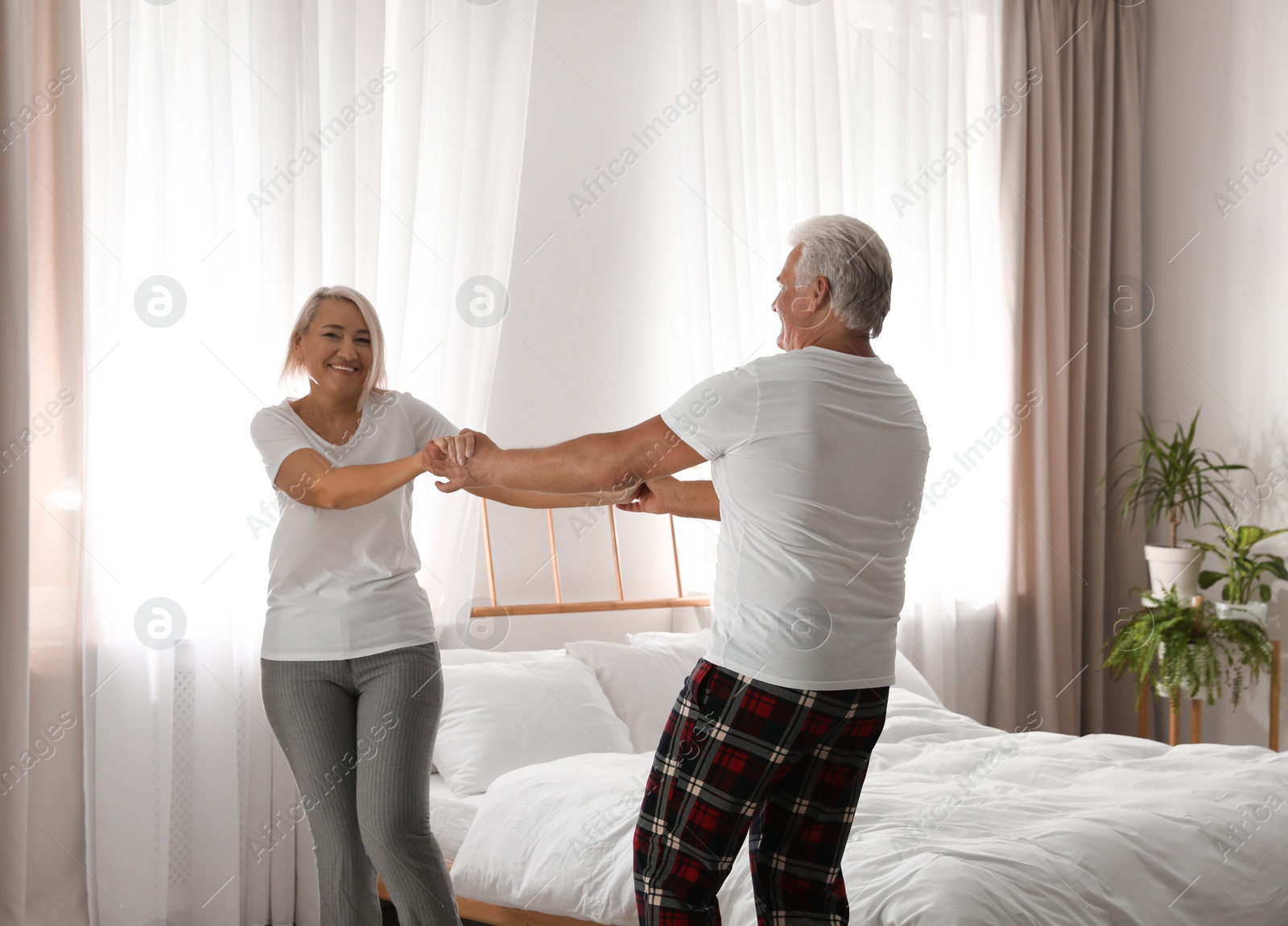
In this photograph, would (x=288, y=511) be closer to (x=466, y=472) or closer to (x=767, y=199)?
(x=466, y=472)

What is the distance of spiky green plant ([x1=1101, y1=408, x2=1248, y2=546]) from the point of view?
4453mm

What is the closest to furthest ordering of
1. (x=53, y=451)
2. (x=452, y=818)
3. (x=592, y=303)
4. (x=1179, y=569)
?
(x=452, y=818) < (x=53, y=451) < (x=592, y=303) < (x=1179, y=569)

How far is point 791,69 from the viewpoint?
14.1 ft

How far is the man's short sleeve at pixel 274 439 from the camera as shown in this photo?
2080mm

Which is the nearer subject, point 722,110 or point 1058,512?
point 722,110

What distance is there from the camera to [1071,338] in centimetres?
477

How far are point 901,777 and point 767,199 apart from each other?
227 cm

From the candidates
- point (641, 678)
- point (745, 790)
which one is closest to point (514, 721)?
point (641, 678)

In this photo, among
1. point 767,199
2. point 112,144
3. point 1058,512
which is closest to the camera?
point 112,144

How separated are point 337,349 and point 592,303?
1.96m

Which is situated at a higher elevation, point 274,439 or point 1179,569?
point 274,439

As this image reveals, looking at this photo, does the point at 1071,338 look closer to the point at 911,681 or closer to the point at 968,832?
the point at 911,681

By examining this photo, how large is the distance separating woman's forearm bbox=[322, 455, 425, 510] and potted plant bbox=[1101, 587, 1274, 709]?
321 cm

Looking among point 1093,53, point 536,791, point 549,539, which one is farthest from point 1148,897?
point 1093,53
